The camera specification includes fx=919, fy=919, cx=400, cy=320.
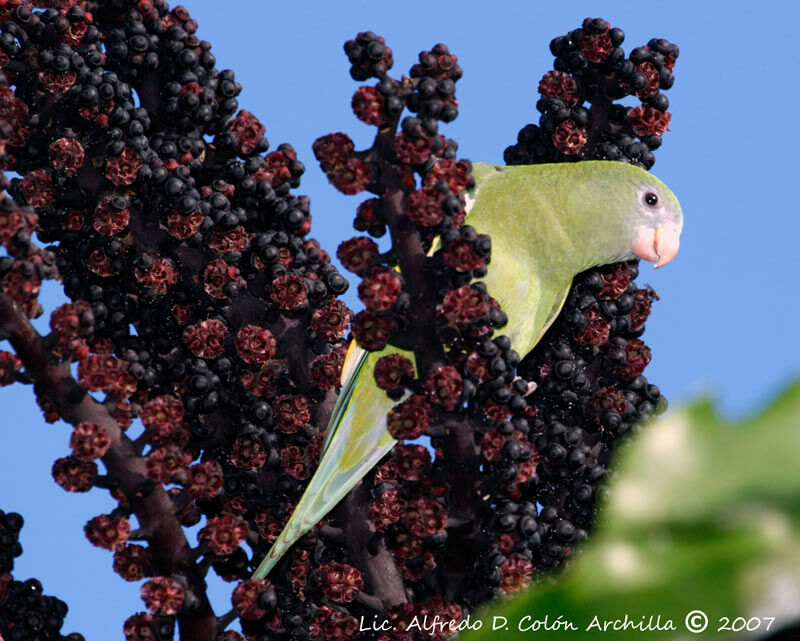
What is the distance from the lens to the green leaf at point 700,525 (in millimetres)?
275

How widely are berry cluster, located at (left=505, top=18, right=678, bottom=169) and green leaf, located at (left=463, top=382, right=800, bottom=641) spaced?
1121mm

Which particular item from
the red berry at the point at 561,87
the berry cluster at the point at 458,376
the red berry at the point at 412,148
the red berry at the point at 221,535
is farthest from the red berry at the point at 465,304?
the red berry at the point at 561,87

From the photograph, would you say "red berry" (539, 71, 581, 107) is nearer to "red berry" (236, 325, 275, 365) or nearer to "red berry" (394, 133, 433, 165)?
"red berry" (394, 133, 433, 165)

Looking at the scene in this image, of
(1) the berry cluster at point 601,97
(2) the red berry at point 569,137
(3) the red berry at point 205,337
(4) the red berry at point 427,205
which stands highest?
(1) the berry cluster at point 601,97

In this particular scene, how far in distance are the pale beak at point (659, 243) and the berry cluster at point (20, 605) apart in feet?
4.17

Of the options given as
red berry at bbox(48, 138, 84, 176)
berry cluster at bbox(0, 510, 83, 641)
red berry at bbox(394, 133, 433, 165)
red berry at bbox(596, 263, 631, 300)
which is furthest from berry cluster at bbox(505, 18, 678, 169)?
berry cluster at bbox(0, 510, 83, 641)

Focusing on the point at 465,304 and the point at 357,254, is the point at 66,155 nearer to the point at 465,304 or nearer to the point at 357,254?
the point at 357,254

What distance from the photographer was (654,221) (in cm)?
189

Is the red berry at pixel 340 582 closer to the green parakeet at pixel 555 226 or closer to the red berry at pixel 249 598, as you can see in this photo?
the red berry at pixel 249 598

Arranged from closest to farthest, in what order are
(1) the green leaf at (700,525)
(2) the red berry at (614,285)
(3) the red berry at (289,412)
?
(1) the green leaf at (700,525)
(3) the red berry at (289,412)
(2) the red berry at (614,285)

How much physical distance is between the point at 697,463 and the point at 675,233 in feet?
5.65

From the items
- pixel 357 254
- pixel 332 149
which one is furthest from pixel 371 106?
pixel 357 254

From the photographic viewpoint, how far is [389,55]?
1.05 meters

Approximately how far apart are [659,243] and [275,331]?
3.19ft
